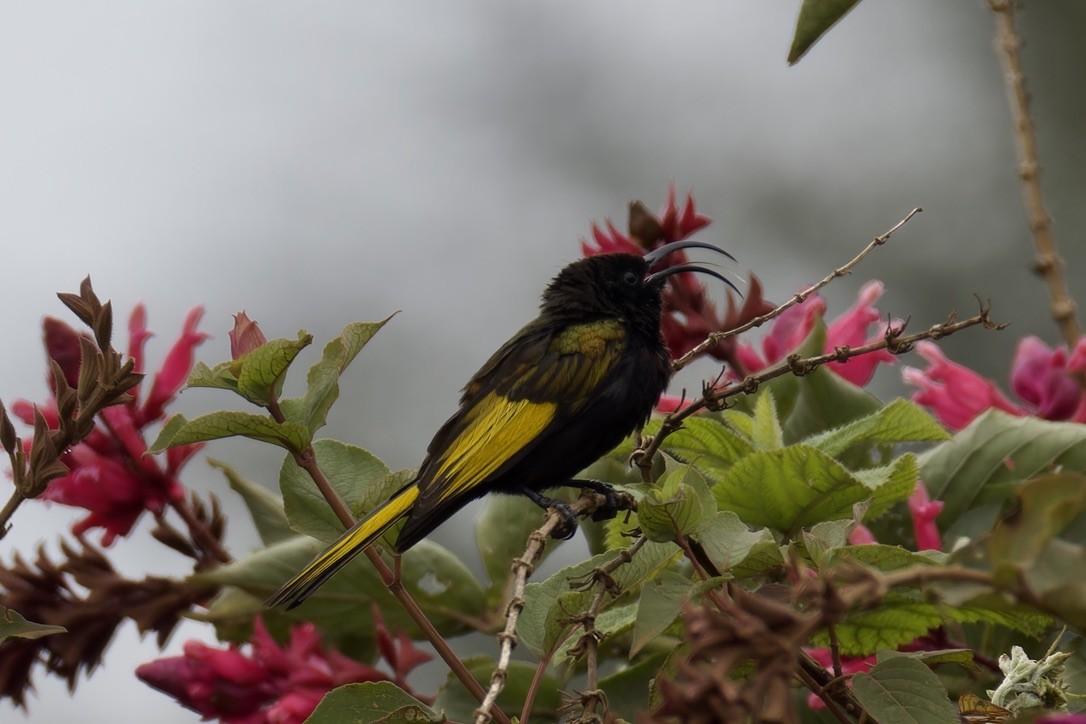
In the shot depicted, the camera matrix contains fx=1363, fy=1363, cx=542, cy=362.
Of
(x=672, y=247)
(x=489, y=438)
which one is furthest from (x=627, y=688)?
(x=672, y=247)

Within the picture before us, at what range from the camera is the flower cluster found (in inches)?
Answer: 85.6

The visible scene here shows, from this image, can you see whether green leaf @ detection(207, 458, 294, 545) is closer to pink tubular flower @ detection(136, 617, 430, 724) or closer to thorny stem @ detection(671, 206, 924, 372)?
pink tubular flower @ detection(136, 617, 430, 724)

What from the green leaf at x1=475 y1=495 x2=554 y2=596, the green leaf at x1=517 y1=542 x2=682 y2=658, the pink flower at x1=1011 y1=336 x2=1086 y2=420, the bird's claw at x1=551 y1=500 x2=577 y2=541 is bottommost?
the pink flower at x1=1011 y1=336 x2=1086 y2=420

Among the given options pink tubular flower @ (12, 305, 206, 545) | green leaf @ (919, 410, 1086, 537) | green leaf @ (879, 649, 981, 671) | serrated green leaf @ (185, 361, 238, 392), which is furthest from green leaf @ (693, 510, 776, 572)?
pink tubular flower @ (12, 305, 206, 545)

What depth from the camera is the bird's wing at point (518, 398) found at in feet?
7.77

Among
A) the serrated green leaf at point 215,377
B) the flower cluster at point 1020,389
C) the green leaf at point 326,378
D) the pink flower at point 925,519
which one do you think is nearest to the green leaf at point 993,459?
the pink flower at point 925,519

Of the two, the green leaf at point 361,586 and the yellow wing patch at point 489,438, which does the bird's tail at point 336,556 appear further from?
the yellow wing patch at point 489,438

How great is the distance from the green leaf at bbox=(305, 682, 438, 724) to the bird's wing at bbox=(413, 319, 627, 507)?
77 cm

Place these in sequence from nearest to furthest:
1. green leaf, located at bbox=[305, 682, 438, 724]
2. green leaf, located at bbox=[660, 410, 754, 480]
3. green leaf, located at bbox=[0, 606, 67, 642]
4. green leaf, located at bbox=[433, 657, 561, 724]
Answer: green leaf, located at bbox=[0, 606, 67, 642] → green leaf, located at bbox=[305, 682, 438, 724] → green leaf, located at bbox=[660, 410, 754, 480] → green leaf, located at bbox=[433, 657, 561, 724]

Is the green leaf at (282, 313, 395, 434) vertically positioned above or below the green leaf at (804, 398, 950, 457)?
above

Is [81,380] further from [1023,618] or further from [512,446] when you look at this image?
[512,446]

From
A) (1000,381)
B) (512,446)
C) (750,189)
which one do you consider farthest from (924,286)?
(512,446)

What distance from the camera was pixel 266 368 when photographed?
1497mm

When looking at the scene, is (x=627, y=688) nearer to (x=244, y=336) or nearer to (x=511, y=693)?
(x=511, y=693)
